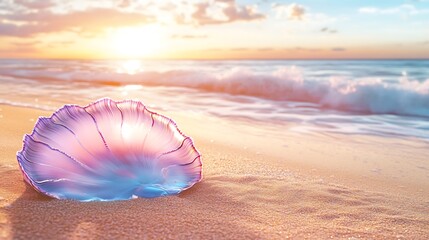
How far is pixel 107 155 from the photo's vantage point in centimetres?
220

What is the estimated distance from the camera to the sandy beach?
1.77 meters

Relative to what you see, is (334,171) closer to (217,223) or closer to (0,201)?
(217,223)

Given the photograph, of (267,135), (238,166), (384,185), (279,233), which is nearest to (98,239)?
(279,233)

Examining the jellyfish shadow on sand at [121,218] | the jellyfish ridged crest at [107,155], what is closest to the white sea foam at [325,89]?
the jellyfish ridged crest at [107,155]

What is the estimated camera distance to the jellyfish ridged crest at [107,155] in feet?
6.80

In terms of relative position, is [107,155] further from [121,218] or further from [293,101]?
[293,101]

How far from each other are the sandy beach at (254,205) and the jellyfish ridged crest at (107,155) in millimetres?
74

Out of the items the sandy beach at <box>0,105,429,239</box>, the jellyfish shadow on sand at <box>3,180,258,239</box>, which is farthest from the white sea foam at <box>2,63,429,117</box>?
the jellyfish shadow on sand at <box>3,180,258,239</box>

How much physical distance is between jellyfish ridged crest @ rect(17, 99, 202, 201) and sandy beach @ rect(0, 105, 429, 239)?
2.9 inches

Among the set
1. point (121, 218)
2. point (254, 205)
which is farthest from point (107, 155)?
point (254, 205)

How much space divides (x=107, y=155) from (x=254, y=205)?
2.62 ft

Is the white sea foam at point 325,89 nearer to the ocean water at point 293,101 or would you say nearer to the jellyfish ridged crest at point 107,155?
the ocean water at point 293,101

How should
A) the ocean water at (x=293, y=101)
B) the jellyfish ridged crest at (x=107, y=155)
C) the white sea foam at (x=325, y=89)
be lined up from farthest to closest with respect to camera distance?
the white sea foam at (x=325, y=89) → the ocean water at (x=293, y=101) → the jellyfish ridged crest at (x=107, y=155)

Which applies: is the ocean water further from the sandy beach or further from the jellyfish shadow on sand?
the jellyfish shadow on sand
